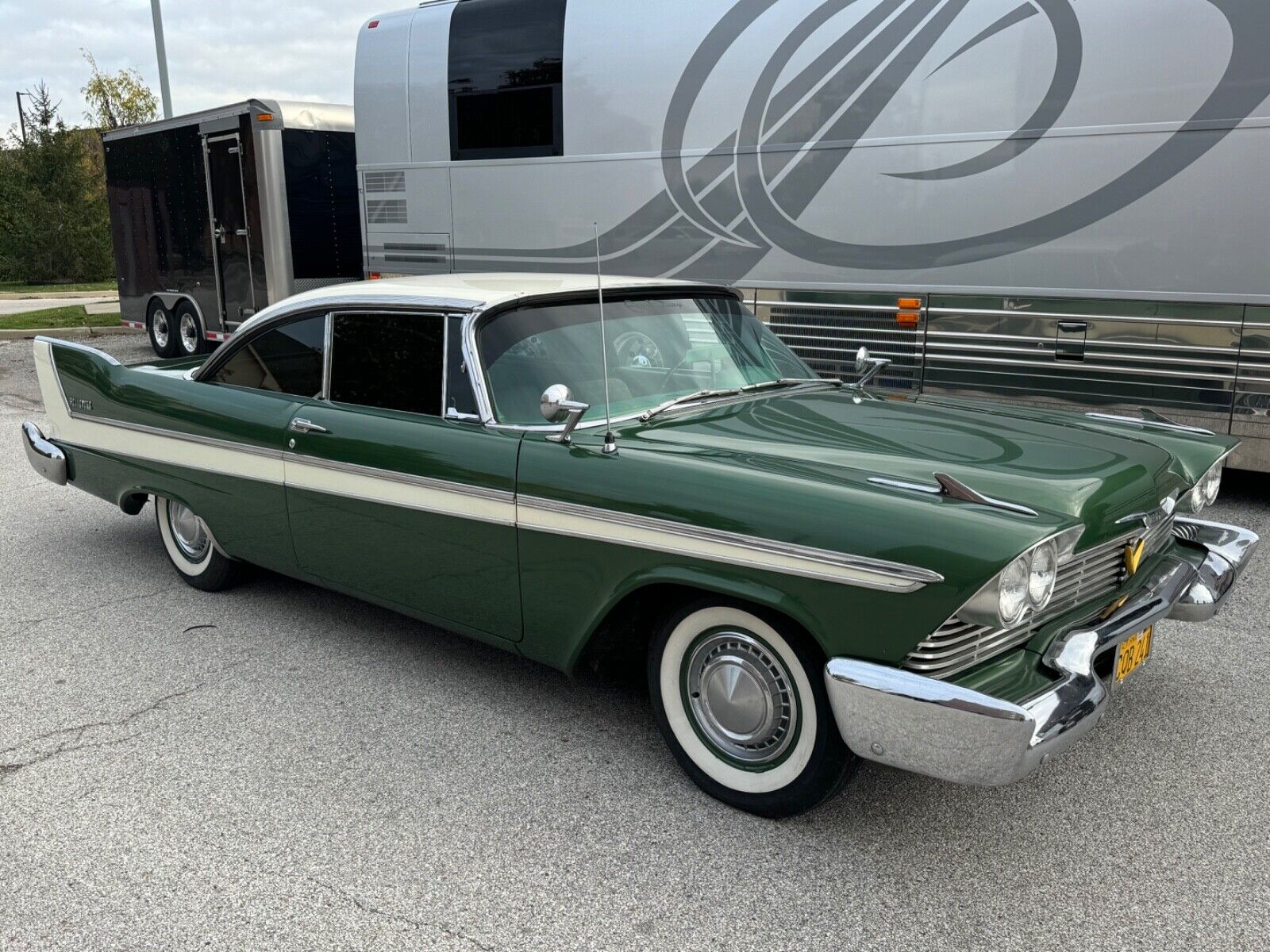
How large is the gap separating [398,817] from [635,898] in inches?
31.2

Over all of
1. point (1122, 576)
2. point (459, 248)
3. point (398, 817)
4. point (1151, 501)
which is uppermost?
point (459, 248)

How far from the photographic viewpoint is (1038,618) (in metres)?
2.80

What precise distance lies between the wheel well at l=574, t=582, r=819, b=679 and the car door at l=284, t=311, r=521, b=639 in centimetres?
30

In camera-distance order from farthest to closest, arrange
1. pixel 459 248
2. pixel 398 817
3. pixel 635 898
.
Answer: pixel 459 248 → pixel 398 817 → pixel 635 898

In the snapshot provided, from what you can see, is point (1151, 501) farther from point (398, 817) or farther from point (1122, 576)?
point (398, 817)

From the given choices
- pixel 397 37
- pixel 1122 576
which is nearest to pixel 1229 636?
pixel 1122 576

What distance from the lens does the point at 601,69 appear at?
26.2 feet

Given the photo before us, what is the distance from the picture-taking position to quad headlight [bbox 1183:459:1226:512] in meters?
3.57

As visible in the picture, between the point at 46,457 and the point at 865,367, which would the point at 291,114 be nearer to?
the point at 46,457

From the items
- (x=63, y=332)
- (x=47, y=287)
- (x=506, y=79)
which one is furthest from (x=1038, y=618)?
(x=47, y=287)

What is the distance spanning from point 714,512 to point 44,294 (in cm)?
2646

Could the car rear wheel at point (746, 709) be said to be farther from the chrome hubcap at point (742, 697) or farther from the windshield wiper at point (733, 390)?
the windshield wiper at point (733, 390)

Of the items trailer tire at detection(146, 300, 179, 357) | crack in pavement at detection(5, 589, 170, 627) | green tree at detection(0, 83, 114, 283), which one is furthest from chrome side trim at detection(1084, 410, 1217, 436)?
green tree at detection(0, 83, 114, 283)

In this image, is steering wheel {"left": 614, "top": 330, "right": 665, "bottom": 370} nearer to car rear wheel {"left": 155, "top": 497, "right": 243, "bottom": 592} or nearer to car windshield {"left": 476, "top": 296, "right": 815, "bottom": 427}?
car windshield {"left": 476, "top": 296, "right": 815, "bottom": 427}
